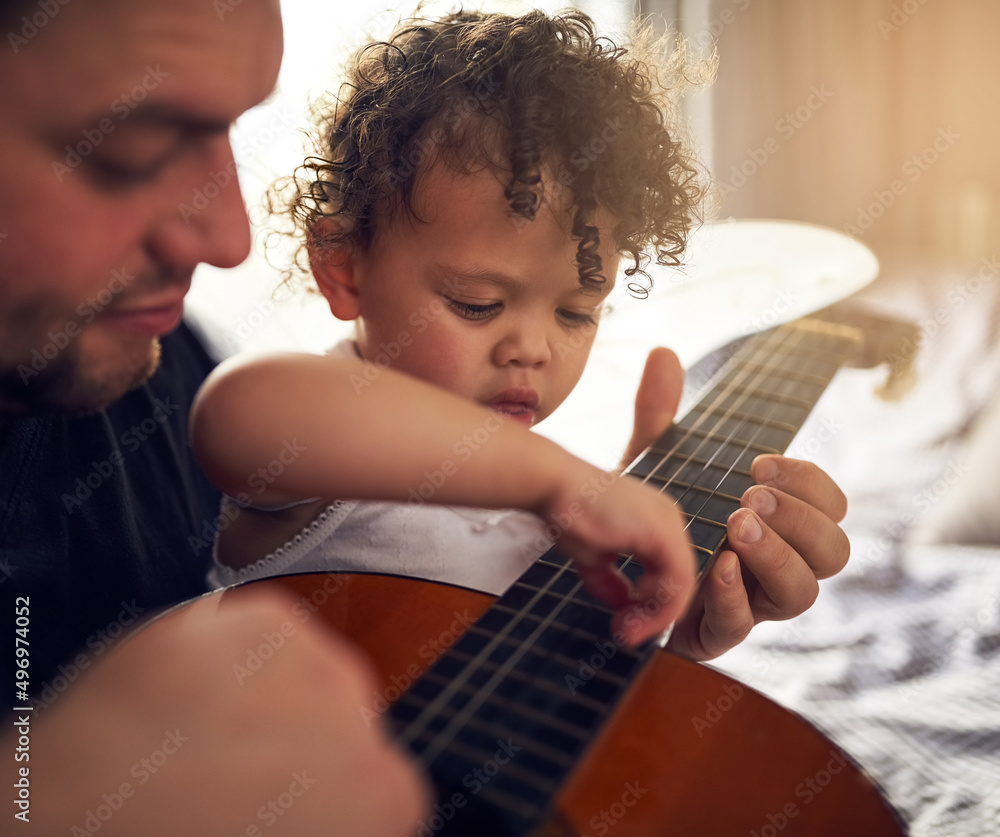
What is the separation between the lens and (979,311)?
1.34 metres

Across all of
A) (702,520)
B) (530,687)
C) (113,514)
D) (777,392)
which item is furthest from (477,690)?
(777,392)

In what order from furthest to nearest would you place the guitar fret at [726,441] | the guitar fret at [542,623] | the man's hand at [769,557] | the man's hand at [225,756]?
the guitar fret at [726,441], the man's hand at [769,557], the guitar fret at [542,623], the man's hand at [225,756]

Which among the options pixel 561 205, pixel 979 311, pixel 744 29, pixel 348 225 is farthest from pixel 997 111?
pixel 348 225

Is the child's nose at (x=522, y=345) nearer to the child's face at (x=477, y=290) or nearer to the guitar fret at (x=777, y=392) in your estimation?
the child's face at (x=477, y=290)

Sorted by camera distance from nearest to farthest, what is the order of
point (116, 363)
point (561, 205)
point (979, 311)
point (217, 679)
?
point (217, 679) → point (116, 363) → point (561, 205) → point (979, 311)

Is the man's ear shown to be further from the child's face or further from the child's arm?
the child's arm

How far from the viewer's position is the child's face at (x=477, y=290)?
60cm

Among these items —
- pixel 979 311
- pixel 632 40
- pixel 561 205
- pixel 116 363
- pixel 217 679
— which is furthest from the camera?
pixel 979 311

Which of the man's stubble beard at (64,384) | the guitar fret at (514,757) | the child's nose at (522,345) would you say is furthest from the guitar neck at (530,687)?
the man's stubble beard at (64,384)

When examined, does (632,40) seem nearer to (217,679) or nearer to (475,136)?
(475,136)

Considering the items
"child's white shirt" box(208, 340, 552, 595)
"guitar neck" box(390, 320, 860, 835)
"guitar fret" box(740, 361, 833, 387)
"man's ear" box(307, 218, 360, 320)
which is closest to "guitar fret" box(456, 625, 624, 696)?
"guitar neck" box(390, 320, 860, 835)

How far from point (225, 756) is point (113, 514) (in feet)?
1.12

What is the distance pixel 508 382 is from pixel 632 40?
1.36 feet

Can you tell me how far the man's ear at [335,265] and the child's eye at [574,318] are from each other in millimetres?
196
